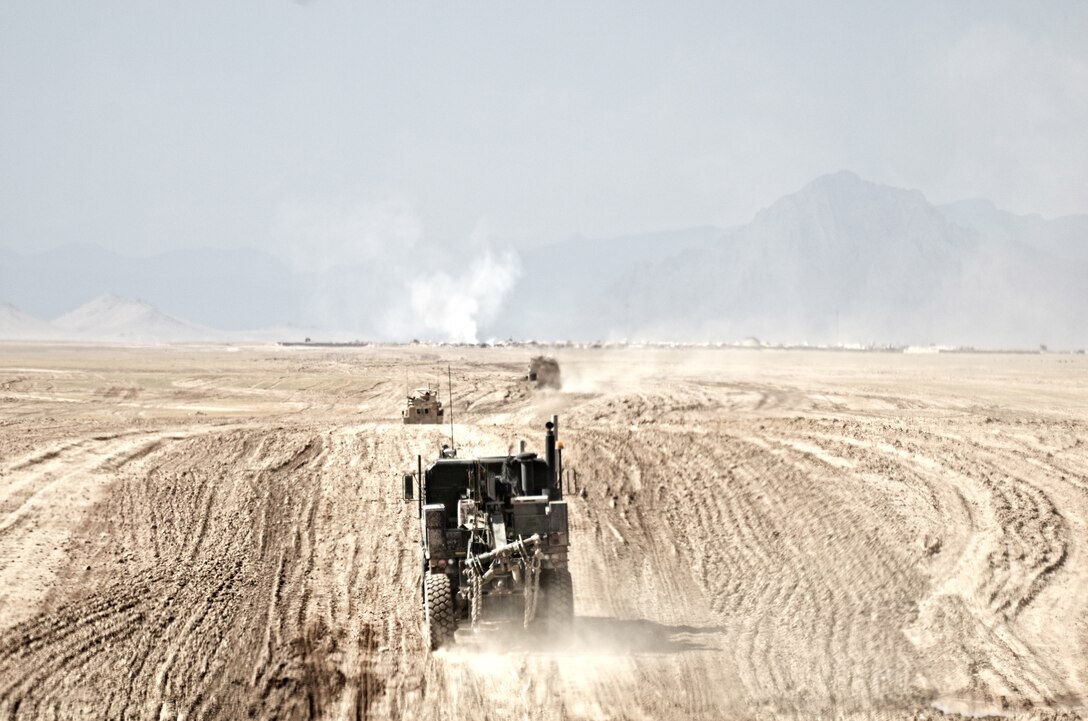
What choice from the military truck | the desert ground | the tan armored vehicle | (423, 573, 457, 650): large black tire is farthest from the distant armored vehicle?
(423, 573, 457, 650): large black tire

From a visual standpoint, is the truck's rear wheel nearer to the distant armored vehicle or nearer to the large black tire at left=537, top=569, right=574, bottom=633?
the large black tire at left=537, top=569, right=574, bottom=633

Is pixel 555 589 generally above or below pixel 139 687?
above

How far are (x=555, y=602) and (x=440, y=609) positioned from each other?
1.40 meters

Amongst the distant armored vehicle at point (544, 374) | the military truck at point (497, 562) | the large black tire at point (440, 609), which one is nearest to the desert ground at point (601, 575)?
the large black tire at point (440, 609)

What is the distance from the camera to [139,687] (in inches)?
501

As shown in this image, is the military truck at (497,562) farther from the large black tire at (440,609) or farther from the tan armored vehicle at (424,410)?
the tan armored vehicle at (424,410)

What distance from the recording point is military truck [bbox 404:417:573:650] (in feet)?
43.8

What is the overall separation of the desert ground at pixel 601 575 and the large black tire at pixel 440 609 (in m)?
0.29

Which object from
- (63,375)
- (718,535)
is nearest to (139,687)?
(718,535)

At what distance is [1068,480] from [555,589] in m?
15.8

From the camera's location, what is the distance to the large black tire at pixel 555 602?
45.1ft

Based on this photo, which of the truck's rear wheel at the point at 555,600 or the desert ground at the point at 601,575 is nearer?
the desert ground at the point at 601,575

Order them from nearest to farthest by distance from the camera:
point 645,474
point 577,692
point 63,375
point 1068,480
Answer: point 577,692 < point 1068,480 < point 645,474 < point 63,375

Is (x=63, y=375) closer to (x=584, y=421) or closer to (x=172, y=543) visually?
(x=584, y=421)
